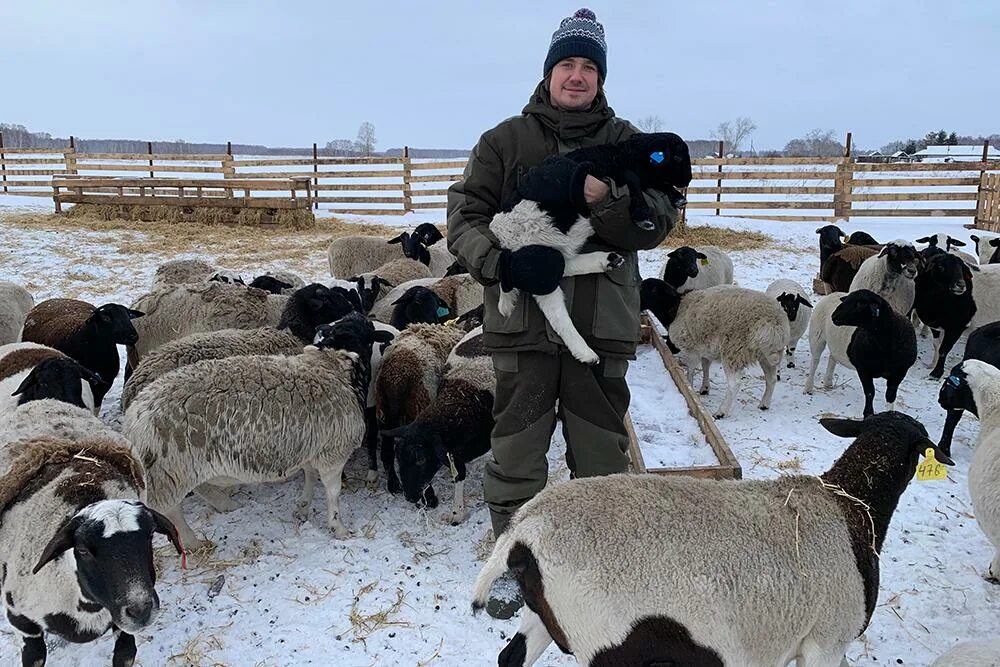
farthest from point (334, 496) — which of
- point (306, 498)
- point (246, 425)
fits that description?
point (246, 425)

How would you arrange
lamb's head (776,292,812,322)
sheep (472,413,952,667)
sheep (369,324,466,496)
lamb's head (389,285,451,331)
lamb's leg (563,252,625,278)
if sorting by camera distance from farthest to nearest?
lamb's head (776,292,812,322) → lamb's head (389,285,451,331) → sheep (369,324,466,496) → lamb's leg (563,252,625,278) → sheep (472,413,952,667)

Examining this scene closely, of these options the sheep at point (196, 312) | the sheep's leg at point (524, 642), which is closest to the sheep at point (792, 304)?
the sheep's leg at point (524, 642)

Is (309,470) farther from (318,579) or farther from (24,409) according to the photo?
(24,409)

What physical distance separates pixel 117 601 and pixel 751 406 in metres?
5.54

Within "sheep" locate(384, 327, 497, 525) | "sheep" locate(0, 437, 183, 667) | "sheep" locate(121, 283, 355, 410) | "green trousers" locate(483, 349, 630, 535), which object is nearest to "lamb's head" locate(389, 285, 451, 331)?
"sheep" locate(121, 283, 355, 410)

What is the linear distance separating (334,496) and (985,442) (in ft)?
13.3

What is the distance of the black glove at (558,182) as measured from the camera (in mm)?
2963

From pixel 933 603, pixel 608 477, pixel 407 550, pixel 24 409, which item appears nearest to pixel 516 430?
pixel 608 477

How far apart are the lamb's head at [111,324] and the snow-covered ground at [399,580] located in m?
0.79

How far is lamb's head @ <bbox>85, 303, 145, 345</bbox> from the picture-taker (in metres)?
5.77

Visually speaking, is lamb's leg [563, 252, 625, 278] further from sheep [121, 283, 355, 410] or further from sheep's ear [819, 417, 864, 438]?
sheep [121, 283, 355, 410]

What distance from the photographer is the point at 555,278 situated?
119 inches

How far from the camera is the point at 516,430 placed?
11.1 ft

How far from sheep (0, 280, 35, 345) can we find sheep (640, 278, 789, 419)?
21.6 ft
